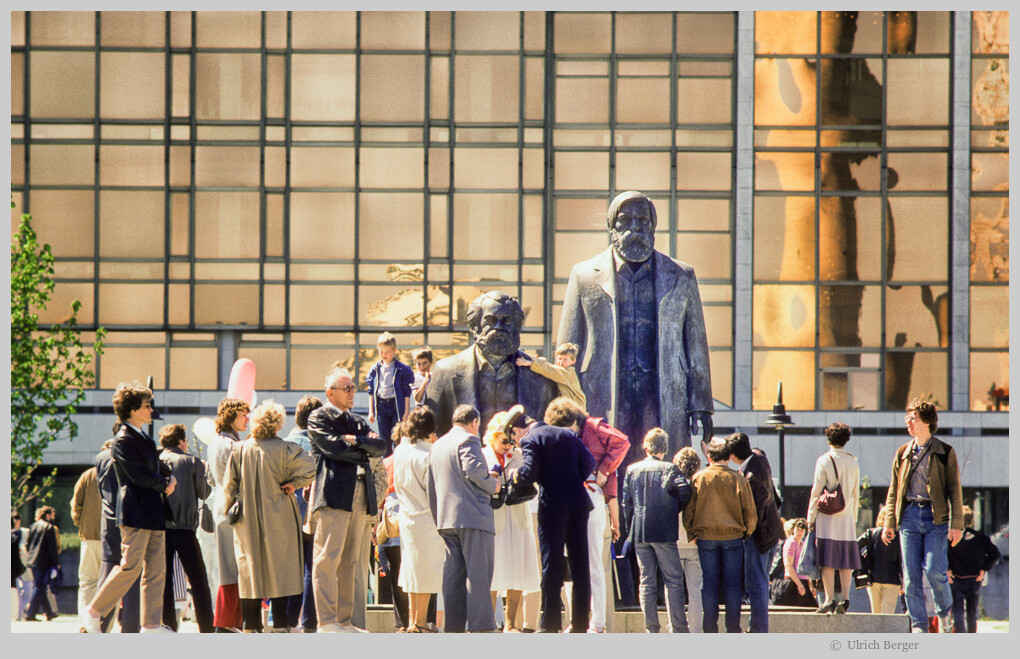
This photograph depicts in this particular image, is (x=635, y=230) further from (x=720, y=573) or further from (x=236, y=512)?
(x=236, y=512)

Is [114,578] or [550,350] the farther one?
[550,350]

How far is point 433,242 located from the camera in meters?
30.7

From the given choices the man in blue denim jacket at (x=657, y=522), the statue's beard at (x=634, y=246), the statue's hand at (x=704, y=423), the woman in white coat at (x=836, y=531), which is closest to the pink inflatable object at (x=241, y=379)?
the statue's beard at (x=634, y=246)

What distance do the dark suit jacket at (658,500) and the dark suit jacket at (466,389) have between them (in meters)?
1.14

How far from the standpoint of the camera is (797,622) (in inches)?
435

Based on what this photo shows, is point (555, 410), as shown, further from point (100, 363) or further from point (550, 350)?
point (100, 363)

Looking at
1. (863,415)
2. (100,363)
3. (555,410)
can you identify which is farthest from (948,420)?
(555,410)

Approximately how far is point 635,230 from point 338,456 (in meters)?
3.37

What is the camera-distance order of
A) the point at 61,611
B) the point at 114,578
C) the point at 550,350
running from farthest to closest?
1. the point at 550,350
2. the point at 61,611
3. the point at 114,578

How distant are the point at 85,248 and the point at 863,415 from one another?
17661mm

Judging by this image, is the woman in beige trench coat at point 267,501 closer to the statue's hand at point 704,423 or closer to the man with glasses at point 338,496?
the man with glasses at point 338,496

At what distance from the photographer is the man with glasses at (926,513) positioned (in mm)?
10273

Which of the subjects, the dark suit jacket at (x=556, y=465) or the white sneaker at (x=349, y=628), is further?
the white sneaker at (x=349, y=628)

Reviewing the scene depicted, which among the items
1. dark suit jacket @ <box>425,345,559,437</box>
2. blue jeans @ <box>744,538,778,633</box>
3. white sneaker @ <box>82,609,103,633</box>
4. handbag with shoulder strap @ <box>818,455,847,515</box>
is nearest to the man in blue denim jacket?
blue jeans @ <box>744,538,778,633</box>
